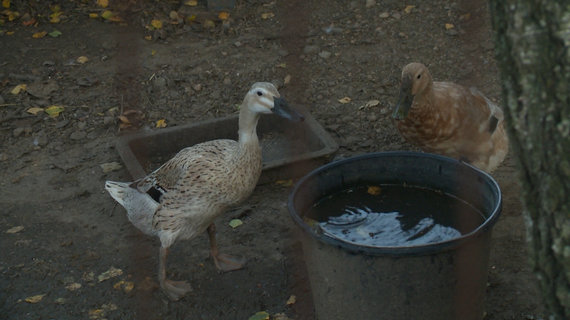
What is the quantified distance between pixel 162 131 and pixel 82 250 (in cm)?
102

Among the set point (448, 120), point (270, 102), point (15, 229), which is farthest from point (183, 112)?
point (448, 120)

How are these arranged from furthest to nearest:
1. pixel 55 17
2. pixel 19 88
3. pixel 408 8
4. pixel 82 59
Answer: pixel 55 17 < pixel 408 8 < pixel 82 59 < pixel 19 88

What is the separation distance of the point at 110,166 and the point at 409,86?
213 cm

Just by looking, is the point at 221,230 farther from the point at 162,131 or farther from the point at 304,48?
the point at 304,48

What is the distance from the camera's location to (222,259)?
4109 millimetres

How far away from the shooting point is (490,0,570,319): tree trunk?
1.47 metres

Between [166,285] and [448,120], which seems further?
[448,120]

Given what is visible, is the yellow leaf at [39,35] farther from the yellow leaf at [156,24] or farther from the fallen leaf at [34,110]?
the fallen leaf at [34,110]

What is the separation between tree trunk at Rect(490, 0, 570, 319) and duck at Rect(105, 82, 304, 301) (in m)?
2.13

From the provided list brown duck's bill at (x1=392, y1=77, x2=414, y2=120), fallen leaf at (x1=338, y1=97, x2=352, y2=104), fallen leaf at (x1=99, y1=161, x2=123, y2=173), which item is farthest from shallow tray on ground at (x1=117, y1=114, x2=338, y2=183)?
brown duck's bill at (x1=392, y1=77, x2=414, y2=120)

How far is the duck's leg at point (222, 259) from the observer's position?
408cm

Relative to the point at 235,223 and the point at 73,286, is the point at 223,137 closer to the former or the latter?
the point at 235,223

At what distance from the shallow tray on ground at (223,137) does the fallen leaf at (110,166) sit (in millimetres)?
176

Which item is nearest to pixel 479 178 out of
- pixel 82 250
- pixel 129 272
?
pixel 129 272
